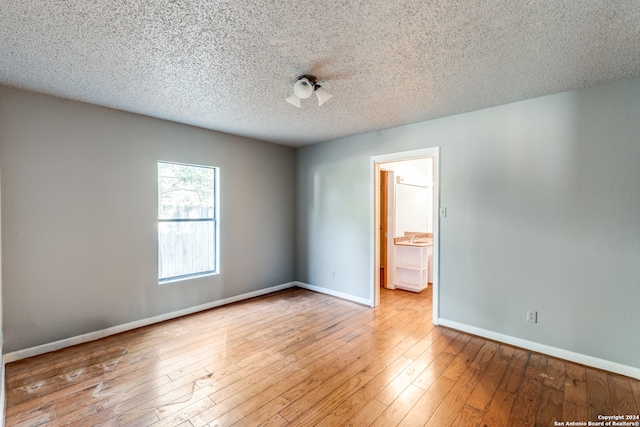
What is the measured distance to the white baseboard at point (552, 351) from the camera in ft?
8.03

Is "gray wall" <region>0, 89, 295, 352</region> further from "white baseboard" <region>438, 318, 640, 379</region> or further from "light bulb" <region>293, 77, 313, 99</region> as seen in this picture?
"white baseboard" <region>438, 318, 640, 379</region>

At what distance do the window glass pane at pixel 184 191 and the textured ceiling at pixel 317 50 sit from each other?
94 centimetres

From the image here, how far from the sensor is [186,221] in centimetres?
395

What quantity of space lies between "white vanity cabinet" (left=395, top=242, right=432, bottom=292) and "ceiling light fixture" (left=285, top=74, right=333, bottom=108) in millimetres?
3437

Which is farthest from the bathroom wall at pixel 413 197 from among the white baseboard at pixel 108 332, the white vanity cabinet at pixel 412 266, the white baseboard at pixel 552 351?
the white baseboard at pixel 108 332

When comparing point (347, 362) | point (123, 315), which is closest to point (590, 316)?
point (347, 362)

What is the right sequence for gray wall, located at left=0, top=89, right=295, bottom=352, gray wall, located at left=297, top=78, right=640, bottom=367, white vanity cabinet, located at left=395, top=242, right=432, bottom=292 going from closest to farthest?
gray wall, located at left=297, top=78, right=640, bottom=367, gray wall, located at left=0, top=89, right=295, bottom=352, white vanity cabinet, located at left=395, top=242, right=432, bottom=292

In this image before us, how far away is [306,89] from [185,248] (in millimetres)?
2801

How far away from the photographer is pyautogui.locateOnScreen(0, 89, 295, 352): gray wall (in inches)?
107

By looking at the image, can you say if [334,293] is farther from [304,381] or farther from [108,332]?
[108,332]

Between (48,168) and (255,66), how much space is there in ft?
7.88

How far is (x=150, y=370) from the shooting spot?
8.29ft

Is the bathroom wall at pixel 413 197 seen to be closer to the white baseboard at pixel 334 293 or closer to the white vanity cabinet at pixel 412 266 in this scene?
the white vanity cabinet at pixel 412 266

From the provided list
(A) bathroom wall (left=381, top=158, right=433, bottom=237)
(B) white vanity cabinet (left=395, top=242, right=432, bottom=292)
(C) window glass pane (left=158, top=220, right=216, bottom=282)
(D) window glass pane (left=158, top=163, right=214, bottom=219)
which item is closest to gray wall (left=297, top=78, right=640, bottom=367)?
(B) white vanity cabinet (left=395, top=242, right=432, bottom=292)
